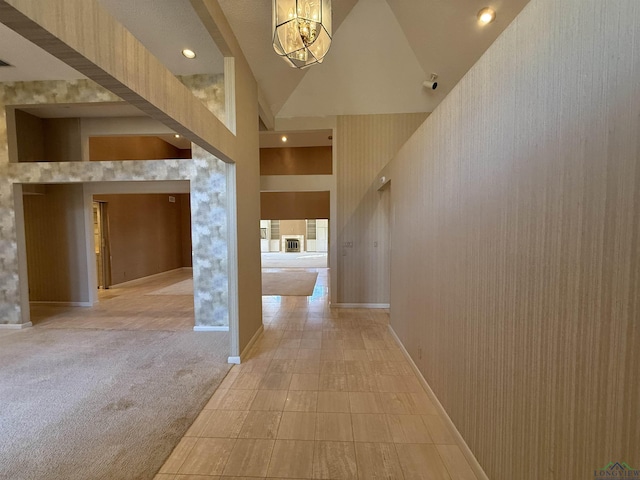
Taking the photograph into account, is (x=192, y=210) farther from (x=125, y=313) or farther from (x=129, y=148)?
(x=129, y=148)

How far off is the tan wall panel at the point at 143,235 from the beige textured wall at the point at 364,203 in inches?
235

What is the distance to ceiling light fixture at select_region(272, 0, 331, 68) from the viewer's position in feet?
7.29

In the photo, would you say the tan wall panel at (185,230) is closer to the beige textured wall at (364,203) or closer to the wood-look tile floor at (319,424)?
the beige textured wall at (364,203)

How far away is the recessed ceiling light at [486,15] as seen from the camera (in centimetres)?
313

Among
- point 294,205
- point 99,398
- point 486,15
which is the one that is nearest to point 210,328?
point 99,398

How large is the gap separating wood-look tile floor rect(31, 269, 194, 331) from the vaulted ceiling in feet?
12.4

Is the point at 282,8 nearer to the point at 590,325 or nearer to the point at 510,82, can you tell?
the point at 510,82

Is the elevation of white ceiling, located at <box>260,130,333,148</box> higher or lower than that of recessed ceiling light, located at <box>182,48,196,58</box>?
higher

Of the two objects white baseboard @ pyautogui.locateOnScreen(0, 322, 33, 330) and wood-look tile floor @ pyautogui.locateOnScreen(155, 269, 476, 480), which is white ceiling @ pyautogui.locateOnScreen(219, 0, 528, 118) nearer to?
wood-look tile floor @ pyautogui.locateOnScreen(155, 269, 476, 480)

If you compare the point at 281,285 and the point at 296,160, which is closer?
the point at 281,285

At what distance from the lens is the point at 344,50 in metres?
4.31

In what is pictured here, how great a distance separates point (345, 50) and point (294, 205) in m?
4.34

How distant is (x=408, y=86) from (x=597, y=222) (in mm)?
4619

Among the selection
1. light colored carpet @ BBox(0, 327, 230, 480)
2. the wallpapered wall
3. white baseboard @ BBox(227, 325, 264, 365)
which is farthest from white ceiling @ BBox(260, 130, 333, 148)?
light colored carpet @ BBox(0, 327, 230, 480)
